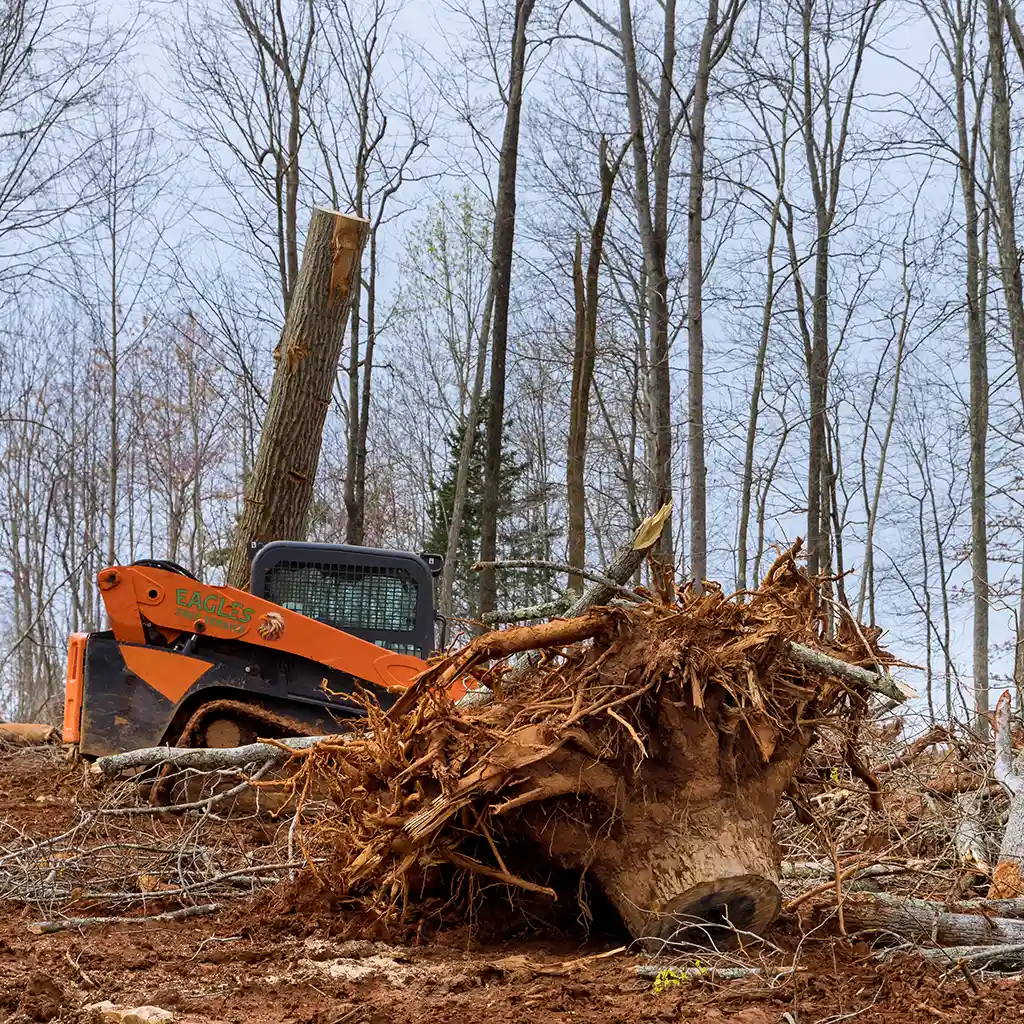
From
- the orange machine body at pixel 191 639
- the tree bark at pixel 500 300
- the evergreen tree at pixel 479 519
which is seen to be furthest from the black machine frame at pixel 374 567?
the evergreen tree at pixel 479 519

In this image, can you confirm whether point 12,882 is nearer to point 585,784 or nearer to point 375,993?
point 375,993

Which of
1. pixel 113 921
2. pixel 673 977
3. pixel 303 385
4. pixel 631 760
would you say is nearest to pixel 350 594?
pixel 303 385

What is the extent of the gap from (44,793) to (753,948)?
5983 mm

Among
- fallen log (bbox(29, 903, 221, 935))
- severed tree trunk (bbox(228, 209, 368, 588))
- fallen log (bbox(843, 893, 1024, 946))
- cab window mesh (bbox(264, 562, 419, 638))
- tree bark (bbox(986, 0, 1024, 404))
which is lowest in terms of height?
fallen log (bbox(29, 903, 221, 935))

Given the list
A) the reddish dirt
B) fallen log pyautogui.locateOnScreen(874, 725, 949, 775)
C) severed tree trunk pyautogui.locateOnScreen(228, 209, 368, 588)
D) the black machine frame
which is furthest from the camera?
severed tree trunk pyautogui.locateOnScreen(228, 209, 368, 588)

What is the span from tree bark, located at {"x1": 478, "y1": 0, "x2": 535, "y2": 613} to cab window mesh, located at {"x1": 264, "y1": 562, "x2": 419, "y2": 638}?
3877 millimetres

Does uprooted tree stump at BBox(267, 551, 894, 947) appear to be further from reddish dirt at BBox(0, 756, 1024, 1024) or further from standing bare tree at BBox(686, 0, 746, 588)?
standing bare tree at BBox(686, 0, 746, 588)

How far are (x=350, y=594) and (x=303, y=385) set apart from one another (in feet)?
9.27

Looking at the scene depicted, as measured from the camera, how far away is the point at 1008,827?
16.8ft

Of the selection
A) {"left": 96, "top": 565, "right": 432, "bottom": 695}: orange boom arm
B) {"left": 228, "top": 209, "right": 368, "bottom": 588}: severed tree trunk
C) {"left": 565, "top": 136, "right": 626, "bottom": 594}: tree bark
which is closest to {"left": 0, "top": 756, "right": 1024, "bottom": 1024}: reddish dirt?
{"left": 96, "top": 565, "right": 432, "bottom": 695}: orange boom arm

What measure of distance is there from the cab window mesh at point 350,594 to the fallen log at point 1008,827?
4.16 metres

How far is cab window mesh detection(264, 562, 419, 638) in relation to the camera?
26.8ft

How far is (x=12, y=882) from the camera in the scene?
4.95 metres

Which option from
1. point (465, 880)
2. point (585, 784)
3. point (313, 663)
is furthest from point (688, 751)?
point (313, 663)
